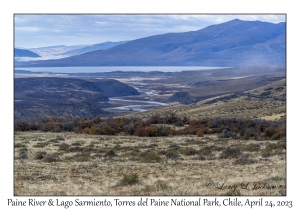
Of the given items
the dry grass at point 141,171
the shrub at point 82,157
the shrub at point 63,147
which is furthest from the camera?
the shrub at point 63,147

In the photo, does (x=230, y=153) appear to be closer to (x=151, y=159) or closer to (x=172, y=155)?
(x=172, y=155)

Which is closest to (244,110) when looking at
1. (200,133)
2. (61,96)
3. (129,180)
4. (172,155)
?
(200,133)

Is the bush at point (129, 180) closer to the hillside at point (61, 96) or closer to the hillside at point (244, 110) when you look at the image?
the hillside at point (244, 110)

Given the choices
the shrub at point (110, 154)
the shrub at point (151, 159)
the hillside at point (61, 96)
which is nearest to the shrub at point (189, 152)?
the shrub at point (151, 159)

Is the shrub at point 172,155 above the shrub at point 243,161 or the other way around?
the other way around

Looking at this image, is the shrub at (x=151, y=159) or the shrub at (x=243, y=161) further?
the shrub at (x=151, y=159)
